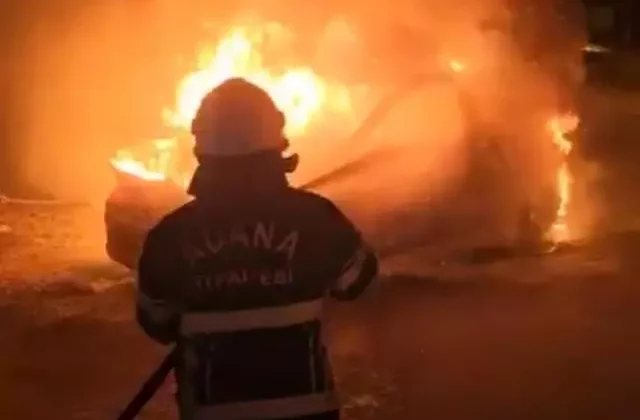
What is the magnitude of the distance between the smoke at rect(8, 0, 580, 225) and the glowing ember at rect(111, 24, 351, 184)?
20 centimetres

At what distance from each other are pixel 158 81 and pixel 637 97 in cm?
855

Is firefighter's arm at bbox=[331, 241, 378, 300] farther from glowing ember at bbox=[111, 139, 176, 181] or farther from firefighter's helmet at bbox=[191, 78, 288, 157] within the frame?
glowing ember at bbox=[111, 139, 176, 181]

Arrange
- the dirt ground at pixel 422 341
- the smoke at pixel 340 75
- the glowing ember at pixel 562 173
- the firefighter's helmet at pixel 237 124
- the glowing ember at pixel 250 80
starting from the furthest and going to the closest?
the glowing ember at pixel 562 173 → the glowing ember at pixel 250 80 → the smoke at pixel 340 75 → the dirt ground at pixel 422 341 → the firefighter's helmet at pixel 237 124

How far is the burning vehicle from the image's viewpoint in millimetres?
9531

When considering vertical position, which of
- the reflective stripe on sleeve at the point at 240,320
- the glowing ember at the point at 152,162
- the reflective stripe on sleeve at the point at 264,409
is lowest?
the glowing ember at the point at 152,162

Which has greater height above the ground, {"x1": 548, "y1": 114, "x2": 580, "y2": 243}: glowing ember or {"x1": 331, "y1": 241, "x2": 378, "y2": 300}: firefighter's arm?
{"x1": 331, "y1": 241, "x2": 378, "y2": 300}: firefighter's arm

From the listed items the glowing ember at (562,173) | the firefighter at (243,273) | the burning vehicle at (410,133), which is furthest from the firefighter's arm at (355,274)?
the glowing ember at (562,173)

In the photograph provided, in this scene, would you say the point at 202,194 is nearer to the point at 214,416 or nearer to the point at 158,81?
the point at 214,416

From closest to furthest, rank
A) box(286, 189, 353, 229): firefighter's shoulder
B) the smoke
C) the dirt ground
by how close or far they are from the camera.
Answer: box(286, 189, 353, 229): firefighter's shoulder < the dirt ground < the smoke

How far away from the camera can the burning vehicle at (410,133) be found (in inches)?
375

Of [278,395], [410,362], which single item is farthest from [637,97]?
[278,395]

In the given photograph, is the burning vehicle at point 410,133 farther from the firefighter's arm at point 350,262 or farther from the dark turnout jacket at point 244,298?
the dark turnout jacket at point 244,298

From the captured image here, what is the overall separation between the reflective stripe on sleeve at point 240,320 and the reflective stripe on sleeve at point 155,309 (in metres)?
0.06

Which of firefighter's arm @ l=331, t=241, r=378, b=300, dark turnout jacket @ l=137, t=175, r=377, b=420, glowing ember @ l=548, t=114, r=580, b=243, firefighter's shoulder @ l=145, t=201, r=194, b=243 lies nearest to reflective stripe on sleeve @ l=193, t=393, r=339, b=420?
dark turnout jacket @ l=137, t=175, r=377, b=420
